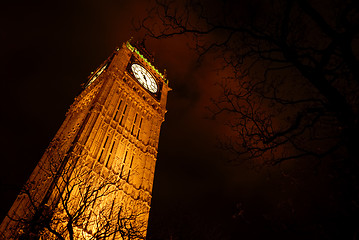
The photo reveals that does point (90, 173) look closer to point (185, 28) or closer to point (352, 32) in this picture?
point (185, 28)

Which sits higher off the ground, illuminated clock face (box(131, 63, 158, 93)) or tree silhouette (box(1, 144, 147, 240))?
illuminated clock face (box(131, 63, 158, 93))

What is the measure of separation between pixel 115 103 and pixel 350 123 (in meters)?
27.9

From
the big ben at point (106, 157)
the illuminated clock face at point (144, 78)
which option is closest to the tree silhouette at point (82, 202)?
the big ben at point (106, 157)

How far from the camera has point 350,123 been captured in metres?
4.52

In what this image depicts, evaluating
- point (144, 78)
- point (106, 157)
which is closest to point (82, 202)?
point (106, 157)

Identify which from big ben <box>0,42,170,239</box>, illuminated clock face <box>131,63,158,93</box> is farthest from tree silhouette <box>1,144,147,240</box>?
illuminated clock face <box>131,63,158,93</box>

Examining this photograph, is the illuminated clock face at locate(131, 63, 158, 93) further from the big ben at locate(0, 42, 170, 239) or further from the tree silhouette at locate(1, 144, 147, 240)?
the tree silhouette at locate(1, 144, 147, 240)

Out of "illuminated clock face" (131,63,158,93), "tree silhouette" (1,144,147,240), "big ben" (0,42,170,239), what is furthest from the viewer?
"illuminated clock face" (131,63,158,93)

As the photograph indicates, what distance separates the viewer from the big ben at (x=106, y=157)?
19469mm

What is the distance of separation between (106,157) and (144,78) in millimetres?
15948

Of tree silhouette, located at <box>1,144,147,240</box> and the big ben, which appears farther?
the big ben

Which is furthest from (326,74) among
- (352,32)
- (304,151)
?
(304,151)

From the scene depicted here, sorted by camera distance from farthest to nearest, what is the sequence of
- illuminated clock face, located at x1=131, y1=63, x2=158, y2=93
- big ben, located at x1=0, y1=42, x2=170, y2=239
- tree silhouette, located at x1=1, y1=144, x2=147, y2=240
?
illuminated clock face, located at x1=131, y1=63, x2=158, y2=93
big ben, located at x1=0, y1=42, x2=170, y2=239
tree silhouette, located at x1=1, y1=144, x2=147, y2=240

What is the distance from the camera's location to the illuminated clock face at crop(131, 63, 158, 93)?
1428 inches
